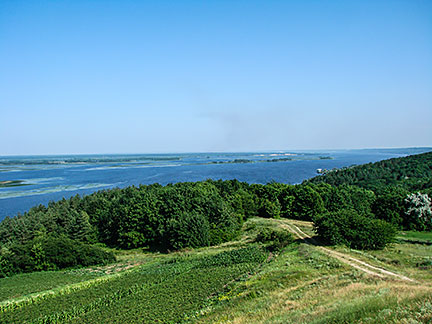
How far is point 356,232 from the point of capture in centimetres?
3962

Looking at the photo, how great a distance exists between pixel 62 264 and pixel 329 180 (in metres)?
92.5

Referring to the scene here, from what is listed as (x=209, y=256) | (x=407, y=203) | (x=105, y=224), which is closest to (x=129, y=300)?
(x=209, y=256)

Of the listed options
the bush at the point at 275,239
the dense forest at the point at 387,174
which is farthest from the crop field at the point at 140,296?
the dense forest at the point at 387,174

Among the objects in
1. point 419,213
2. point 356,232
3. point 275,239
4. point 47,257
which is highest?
point 356,232

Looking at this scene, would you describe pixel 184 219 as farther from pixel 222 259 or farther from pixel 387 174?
pixel 387 174

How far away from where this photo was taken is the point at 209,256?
43.9m

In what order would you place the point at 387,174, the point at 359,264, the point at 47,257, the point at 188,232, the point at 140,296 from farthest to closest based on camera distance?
the point at 387,174 → the point at 188,232 → the point at 47,257 → the point at 359,264 → the point at 140,296

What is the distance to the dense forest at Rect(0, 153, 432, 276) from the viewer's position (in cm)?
4488

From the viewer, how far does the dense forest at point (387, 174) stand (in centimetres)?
9956

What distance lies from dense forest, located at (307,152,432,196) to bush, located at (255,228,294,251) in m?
57.4

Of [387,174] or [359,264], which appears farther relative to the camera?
[387,174]

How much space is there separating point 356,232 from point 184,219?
Answer: 29026mm

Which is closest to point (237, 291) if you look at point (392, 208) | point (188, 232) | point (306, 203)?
point (188, 232)

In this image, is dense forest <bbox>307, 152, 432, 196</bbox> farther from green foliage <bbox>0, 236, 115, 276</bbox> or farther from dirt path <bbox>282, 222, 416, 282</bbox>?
green foliage <bbox>0, 236, 115, 276</bbox>
